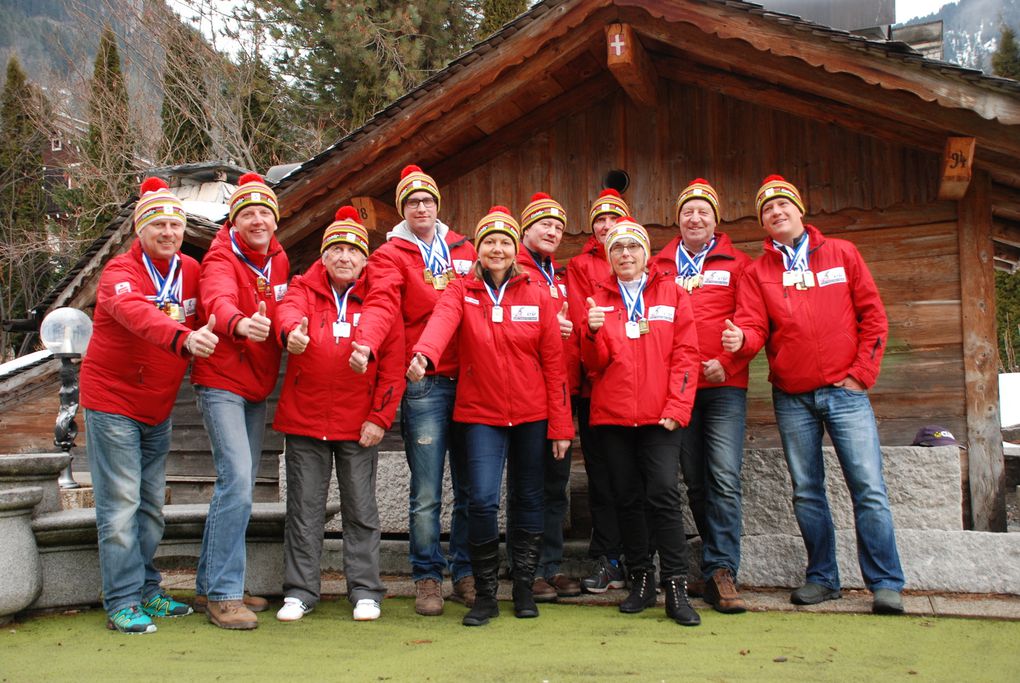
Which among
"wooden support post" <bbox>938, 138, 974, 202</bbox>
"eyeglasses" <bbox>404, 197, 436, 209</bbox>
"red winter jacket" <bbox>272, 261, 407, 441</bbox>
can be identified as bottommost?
"red winter jacket" <bbox>272, 261, 407, 441</bbox>

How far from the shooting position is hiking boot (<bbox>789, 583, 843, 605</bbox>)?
4.70 meters

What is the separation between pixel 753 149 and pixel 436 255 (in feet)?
9.71

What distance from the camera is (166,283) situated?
467 cm

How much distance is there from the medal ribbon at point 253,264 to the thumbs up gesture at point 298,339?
53 centimetres

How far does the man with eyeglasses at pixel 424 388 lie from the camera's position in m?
4.78

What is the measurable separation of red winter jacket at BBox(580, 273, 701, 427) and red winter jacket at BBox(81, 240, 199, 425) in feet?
7.22

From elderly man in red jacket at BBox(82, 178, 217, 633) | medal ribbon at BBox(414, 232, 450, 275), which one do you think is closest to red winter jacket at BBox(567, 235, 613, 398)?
medal ribbon at BBox(414, 232, 450, 275)

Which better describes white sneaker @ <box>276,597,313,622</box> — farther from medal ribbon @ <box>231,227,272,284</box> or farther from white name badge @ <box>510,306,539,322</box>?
white name badge @ <box>510,306,539,322</box>

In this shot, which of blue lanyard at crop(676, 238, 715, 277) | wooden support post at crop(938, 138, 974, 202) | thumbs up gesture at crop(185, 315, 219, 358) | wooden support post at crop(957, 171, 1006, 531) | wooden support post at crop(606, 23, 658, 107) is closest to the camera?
thumbs up gesture at crop(185, 315, 219, 358)

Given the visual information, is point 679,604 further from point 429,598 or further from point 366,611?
point 366,611

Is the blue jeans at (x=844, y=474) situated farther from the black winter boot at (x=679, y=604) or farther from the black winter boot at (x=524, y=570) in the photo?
the black winter boot at (x=524, y=570)

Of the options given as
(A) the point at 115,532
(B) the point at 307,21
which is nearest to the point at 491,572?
(A) the point at 115,532

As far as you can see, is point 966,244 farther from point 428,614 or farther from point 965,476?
point 428,614

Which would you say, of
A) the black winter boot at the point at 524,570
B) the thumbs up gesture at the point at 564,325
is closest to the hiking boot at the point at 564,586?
the black winter boot at the point at 524,570
